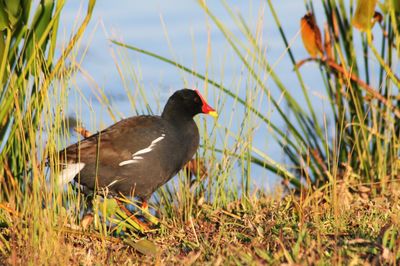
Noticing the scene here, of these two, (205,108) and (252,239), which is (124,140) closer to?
(205,108)

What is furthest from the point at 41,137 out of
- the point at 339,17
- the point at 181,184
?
the point at 339,17

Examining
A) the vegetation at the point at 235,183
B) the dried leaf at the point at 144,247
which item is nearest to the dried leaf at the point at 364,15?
the vegetation at the point at 235,183

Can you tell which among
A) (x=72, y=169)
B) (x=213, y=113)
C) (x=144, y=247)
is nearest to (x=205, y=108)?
(x=213, y=113)

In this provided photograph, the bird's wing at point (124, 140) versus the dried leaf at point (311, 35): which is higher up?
the dried leaf at point (311, 35)

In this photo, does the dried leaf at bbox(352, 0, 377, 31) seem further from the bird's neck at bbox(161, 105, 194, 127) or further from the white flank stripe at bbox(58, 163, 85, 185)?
the white flank stripe at bbox(58, 163, 85, 185)

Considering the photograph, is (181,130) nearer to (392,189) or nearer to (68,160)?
(68,160)

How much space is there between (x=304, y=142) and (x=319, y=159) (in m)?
0.18

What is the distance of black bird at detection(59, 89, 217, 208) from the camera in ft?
17.4

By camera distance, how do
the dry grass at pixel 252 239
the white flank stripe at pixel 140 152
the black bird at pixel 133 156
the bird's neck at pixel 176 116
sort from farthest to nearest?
the bird's neck at pixel 176 116 < the white flank stripe at pixel 140 152 < the black bird at pixel 133 156 < the dry grass at pixel 252 239

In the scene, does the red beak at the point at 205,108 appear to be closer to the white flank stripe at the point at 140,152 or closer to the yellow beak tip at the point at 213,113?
the yellow beak tip at the point at 213,113

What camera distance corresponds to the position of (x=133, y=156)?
17.9 feet

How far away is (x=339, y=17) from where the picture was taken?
20.5ft

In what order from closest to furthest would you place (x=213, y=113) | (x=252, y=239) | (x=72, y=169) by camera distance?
(x=252, y=239) → (x=72, y=169) → (x=213, y=113)

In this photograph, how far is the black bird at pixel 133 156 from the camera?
5.30 metres
